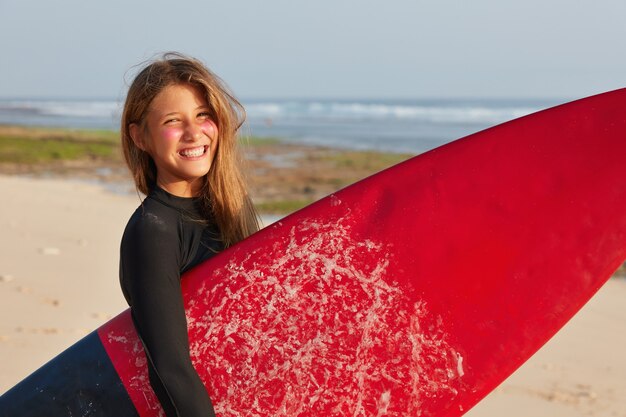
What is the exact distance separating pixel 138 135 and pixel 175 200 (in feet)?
0.67

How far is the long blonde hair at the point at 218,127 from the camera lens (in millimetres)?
2021

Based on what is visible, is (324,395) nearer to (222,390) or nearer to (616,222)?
(222,390)

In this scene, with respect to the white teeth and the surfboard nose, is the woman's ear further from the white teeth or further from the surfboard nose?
the surfboard nose

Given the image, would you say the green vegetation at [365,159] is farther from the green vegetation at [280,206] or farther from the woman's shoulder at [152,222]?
the woman's shoulder at [152,222]

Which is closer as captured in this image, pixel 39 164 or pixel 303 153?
pixel 39 164

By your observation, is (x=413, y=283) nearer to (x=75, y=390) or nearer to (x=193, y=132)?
(x=193, y=132)

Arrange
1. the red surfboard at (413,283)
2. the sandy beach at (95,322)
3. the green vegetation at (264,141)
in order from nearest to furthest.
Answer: the red surfboard at (413,283) → the sandy beach at (95,322) → the green vegetation at (264,141)

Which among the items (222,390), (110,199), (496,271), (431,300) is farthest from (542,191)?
(110,199)

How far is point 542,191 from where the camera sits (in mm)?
2312

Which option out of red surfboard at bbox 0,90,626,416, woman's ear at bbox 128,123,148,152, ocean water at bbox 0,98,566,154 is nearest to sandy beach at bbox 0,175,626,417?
red surfboard at bbox 0,90,626,416

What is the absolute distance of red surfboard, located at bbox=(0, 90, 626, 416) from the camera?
84.1 inches

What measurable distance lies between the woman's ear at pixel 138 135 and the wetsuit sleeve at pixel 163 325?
0.35 meters

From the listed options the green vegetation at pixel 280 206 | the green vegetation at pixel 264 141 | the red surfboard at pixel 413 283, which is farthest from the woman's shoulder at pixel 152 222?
the green vegetation at pixel 264 141

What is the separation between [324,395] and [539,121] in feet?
3.30
